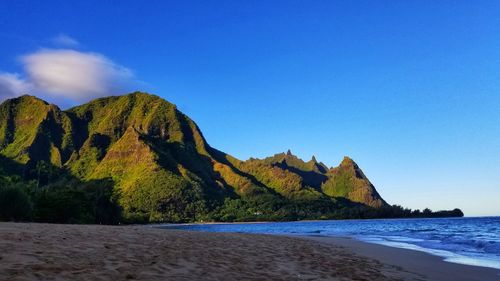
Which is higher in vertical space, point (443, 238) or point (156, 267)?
point (443, 238)

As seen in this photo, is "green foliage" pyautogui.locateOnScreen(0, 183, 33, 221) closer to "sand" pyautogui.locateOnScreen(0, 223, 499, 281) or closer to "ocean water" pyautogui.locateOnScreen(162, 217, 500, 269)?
"ocean water" pyautogui.locateOnScreen(162, 217, 500, 269)

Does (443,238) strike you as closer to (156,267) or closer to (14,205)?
(156,267)

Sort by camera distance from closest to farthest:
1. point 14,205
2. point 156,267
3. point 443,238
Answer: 1. point 156,267
2. point 443,238
3. point 14,205

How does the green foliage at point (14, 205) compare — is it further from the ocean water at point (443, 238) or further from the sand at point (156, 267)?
the sand at point (156, 267)

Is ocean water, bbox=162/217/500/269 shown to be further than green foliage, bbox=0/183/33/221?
No

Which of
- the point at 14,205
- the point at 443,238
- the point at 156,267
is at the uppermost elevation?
the point at 14,205

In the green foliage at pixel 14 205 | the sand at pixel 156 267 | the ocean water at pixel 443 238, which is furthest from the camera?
the green foliage at pixel 14 205

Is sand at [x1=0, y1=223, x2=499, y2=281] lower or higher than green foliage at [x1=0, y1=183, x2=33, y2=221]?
lower

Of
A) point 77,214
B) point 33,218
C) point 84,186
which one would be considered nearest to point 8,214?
point 33,218

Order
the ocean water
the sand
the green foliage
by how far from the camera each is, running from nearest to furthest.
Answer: the sand → the ocean water → the green foliage

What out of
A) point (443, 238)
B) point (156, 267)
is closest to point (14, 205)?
point (443, 238)

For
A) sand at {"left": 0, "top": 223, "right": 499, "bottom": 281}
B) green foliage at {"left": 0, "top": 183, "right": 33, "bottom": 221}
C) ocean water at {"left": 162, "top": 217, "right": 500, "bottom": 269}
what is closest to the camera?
sand at {"left": 0, "top": 223, "right": 499, "bottom": 281}

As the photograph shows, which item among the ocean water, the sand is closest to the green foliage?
the ocean water

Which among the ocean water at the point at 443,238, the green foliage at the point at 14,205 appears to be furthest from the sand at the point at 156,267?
the green foliage at the point at 14,205
